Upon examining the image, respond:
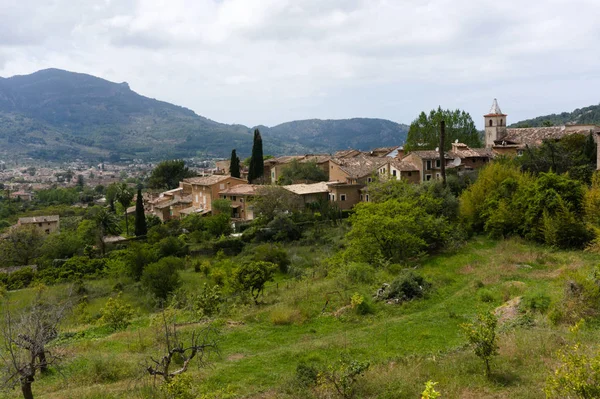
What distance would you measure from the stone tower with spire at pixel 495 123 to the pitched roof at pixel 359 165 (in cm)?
1722

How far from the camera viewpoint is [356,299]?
651 inches

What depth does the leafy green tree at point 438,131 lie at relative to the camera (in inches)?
2366

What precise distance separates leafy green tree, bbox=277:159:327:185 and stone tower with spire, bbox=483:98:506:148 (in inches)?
906

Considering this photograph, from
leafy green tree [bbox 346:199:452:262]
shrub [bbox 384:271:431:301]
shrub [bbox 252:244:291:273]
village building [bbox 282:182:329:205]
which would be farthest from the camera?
village building [bbox 282:182:329:205]

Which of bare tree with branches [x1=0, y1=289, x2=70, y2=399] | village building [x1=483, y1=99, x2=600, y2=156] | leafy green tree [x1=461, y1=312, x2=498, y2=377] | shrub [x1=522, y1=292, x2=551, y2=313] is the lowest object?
shrub [x1=522, y1=292, x2=551, y2=313]

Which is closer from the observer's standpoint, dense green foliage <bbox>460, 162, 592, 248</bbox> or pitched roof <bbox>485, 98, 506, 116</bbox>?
dense green foliage <bbox>460, 162, 592, 248</bbox>

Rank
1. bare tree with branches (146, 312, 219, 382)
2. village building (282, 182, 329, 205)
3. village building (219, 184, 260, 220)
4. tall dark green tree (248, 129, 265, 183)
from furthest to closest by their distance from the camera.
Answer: tall dark green tree (248, 129, 265, 183)
village building (219, 184, 260, 220)
village building (282, 182, 329, 205)
bare tree with branches (146, 312, 219, 382)

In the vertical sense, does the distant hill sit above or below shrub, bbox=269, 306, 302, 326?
above

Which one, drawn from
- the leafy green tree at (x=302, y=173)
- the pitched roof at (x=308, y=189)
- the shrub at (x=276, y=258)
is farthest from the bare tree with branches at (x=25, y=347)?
the leafy green tree at (x=302, y=173)

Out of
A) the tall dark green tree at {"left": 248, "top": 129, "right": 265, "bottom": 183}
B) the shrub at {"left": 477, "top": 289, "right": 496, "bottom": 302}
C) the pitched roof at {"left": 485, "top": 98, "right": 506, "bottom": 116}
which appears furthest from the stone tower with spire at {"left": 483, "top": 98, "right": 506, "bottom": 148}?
the shrub at {"left": 477, "top": 289, "right": 496, "bottom": 302}

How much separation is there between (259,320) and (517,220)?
1880 centimetres

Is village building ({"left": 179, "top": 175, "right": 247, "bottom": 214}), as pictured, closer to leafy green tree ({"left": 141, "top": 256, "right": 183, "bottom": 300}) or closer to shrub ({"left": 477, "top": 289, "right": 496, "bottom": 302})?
leafy green tree ({"left": 141, "top": 256, "right": 183, "bottom": 300})

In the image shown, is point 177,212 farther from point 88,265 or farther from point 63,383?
point 63,383

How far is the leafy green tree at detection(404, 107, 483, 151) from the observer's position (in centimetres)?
6008
